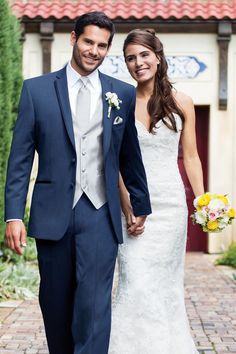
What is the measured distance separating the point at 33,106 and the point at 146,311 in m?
1.52

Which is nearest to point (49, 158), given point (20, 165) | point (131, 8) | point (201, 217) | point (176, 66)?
point (20, 165)

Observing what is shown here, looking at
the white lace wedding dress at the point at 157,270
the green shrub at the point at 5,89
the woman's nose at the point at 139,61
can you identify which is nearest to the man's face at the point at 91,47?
the woman's nose at the point at 139,61

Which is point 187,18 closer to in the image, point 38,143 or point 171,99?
point 171,99

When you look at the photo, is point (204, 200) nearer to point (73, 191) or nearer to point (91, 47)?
point (73, 191)

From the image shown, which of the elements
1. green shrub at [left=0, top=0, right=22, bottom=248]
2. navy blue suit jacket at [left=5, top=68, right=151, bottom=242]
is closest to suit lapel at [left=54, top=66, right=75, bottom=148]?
navy blue suit jacket at [left=5, top=68, right=151, bottom=242]

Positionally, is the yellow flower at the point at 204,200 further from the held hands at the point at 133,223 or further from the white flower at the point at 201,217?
the held hands at the point at 133,223

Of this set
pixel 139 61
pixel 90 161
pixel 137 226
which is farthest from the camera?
pixel 139 61

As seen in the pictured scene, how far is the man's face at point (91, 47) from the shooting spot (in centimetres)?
396

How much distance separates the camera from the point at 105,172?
13.1 feet

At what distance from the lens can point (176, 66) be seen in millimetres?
13961

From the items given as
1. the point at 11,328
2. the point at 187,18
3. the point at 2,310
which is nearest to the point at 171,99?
the point at 11,328

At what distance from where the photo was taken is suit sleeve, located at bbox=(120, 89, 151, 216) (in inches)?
167

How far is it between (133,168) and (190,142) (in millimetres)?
857

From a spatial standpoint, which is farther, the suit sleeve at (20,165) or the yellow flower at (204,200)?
the yellow flower at (204,200)
